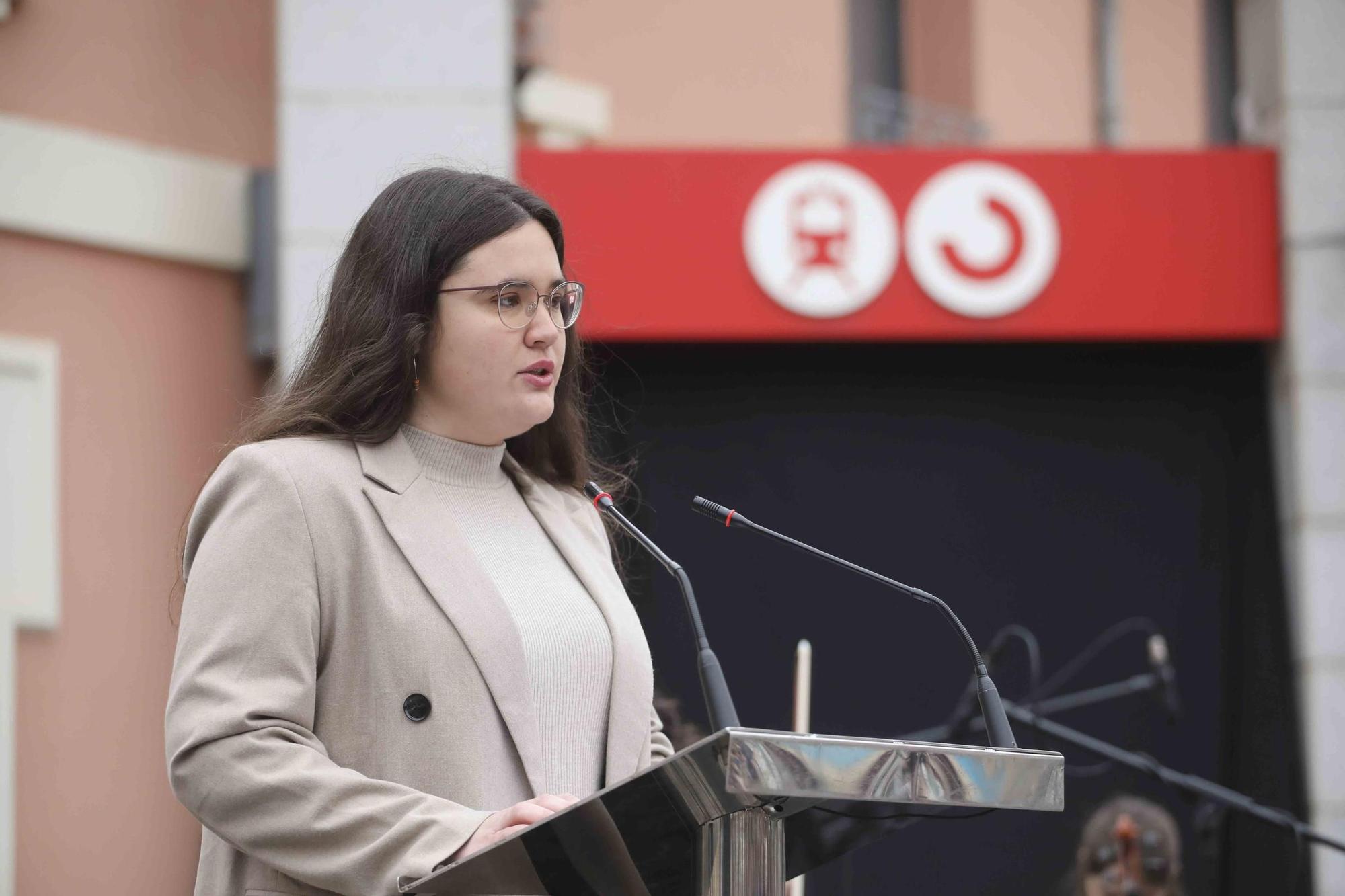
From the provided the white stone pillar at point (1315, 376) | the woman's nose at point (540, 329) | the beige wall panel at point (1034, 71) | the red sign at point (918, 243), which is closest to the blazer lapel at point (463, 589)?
the woman's nose at point (540, 329)

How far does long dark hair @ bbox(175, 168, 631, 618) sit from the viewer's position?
2.08 metres

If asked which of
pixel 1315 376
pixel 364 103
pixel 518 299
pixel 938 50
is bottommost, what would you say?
pixel 518 299

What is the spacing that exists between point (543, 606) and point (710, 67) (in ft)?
18.9

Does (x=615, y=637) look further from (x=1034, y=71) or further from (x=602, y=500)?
(x=1034, y=71)

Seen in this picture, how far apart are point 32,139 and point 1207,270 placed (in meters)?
4.38

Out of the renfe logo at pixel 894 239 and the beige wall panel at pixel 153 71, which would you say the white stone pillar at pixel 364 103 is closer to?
the beige wall panel at pixel 153 71

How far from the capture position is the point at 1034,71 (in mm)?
7746

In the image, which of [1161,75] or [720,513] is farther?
[1161,75]

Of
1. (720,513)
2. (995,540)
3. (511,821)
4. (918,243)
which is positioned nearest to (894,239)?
(918,243)

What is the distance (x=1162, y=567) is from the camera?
628 centimetres

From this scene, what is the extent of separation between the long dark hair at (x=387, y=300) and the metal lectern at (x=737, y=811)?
26.2 inches

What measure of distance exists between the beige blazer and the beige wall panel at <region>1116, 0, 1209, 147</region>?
259 inches

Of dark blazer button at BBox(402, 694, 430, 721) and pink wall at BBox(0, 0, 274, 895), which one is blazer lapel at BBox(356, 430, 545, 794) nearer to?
dark blazer button at BBox(402, 694, 430, 721)

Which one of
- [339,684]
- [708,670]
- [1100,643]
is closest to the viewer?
[708,670]
